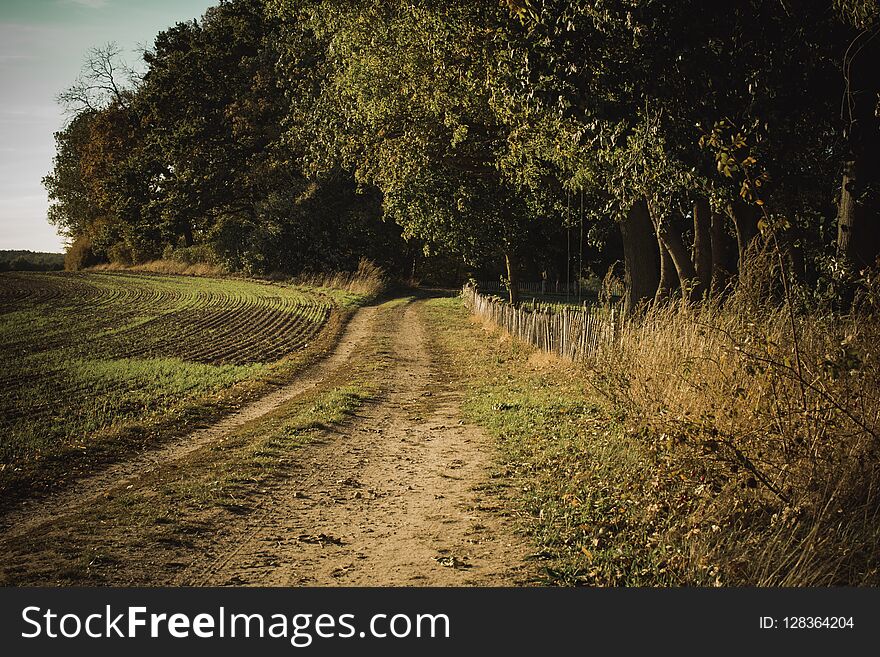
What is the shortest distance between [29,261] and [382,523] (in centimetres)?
7577

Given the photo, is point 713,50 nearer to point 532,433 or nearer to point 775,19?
point 775,19

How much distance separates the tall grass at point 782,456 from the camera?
5516 millimetres

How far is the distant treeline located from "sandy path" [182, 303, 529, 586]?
64576 mm

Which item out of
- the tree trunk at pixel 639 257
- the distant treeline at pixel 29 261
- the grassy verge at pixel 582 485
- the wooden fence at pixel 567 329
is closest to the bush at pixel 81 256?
the distant treeline at pixel 29 261

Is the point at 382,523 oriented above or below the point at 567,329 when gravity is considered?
below

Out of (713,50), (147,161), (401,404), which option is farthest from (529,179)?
(147,161)

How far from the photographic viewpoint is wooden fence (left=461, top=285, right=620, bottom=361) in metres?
13.7

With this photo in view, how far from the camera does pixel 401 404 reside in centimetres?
1407

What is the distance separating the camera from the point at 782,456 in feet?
21.3

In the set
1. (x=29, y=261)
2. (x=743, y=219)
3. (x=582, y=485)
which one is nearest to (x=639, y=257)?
(x=743, y=219)

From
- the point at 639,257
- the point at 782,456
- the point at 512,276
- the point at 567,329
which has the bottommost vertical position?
the point at 782,456

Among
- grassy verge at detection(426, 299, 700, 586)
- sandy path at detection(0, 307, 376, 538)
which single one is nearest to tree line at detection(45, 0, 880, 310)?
grassy verge at detection(426, 299, 700, 586)

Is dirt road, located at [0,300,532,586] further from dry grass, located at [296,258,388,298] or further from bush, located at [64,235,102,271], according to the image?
bush, located at [64,235,102,271]

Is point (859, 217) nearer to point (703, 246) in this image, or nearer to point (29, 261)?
point (703, 246)
